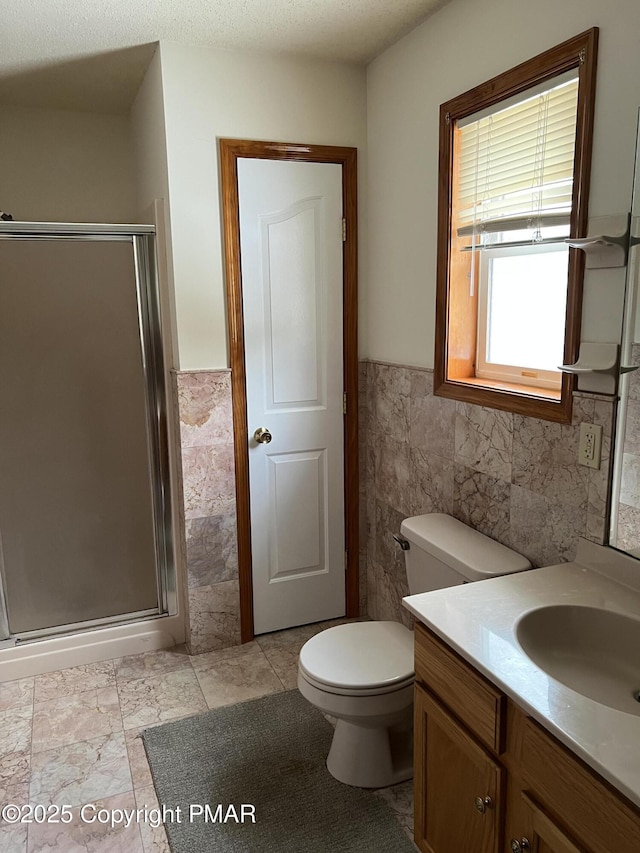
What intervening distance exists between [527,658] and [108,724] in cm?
172

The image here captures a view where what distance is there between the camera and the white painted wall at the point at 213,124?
2473mm

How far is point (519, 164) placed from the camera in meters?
1.93

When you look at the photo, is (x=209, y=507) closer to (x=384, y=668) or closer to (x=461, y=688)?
(x=384, y=668)

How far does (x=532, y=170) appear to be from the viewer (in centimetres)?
189

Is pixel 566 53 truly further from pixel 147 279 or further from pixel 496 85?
pixel 147 279

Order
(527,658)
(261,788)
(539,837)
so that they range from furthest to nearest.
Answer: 1. (261,788)
2. (527,658)
3. (539,837)

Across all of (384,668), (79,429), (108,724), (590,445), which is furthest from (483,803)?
(79,429)

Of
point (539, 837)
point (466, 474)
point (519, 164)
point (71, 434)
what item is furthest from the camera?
point (71, 434)

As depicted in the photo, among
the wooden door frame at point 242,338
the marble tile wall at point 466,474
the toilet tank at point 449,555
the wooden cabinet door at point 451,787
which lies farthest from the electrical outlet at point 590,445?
the wooden door frame at point 242,338

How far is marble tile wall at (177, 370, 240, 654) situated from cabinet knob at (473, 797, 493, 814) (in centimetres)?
161

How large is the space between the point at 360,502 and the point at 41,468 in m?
1.40

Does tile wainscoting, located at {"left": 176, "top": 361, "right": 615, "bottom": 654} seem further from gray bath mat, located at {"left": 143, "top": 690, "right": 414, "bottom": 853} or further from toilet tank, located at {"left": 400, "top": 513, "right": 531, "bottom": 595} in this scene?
gray bath mat, located at {"left": 143, "top": 690, "right": 414, "bottom": 853}

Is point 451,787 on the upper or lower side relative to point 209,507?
lower

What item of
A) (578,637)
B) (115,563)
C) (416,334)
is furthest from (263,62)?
(578,637)
